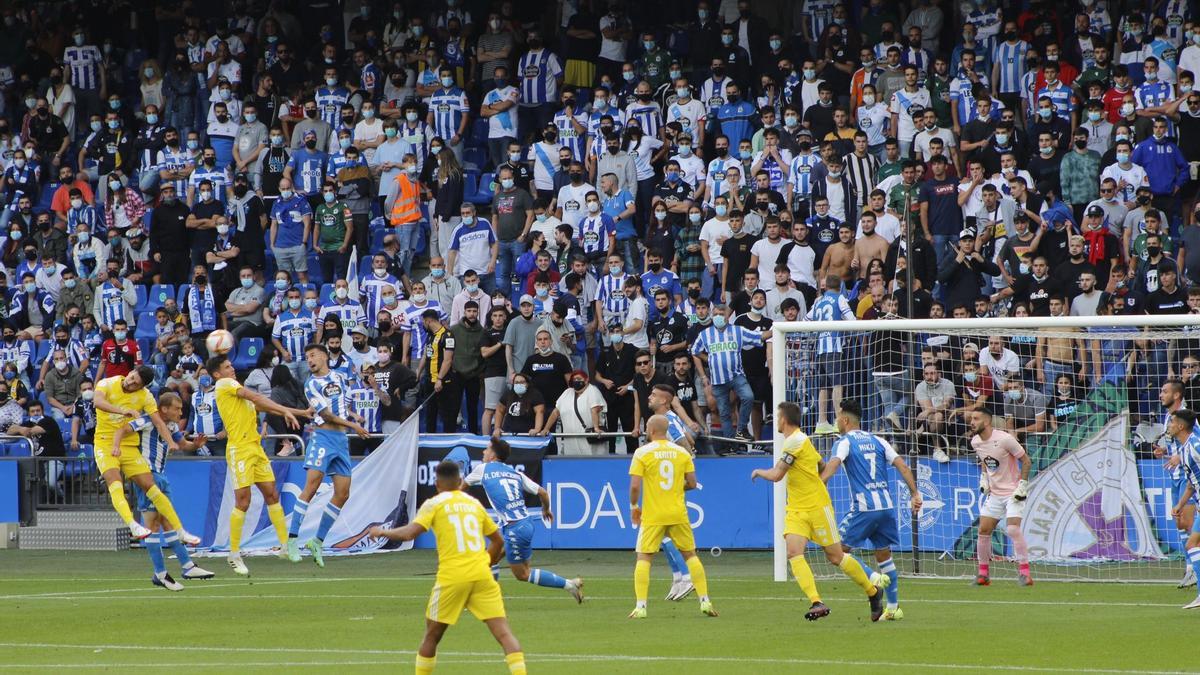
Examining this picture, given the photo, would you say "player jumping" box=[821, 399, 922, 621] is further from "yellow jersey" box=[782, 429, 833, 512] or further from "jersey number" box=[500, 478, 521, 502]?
"jersey number" box=[500, 478, 521, 502]

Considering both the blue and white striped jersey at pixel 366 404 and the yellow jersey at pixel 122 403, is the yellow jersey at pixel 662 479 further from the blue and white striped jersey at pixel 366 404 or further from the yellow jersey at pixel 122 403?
the blue and white striped jersey at pixel 366 404

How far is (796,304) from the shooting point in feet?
74.0

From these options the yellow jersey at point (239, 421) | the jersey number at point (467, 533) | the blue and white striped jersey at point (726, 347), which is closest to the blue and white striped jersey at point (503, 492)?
the yellow jersey at point (239, 421)

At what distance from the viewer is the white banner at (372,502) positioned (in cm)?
2295

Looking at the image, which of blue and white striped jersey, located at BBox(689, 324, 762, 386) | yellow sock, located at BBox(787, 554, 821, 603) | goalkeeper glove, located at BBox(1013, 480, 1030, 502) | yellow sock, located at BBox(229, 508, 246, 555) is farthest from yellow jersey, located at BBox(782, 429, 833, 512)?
blue and white striped jersey, located at BBox(689, 324, 762, 386)

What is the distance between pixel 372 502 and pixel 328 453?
2.89 meters

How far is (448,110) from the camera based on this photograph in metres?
29.5

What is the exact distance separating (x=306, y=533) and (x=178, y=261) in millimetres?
8501

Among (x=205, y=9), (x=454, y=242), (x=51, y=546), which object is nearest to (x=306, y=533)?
(x=51, y=546)

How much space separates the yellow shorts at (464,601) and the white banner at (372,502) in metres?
12.9

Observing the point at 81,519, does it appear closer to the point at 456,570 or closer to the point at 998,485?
the point at 998,485

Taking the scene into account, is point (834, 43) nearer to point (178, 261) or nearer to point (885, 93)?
point (885, 93)

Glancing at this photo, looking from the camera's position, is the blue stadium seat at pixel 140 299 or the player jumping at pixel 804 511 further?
the blue stadium seat at pixel 140 299

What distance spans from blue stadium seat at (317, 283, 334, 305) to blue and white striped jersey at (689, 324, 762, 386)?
748 cm
